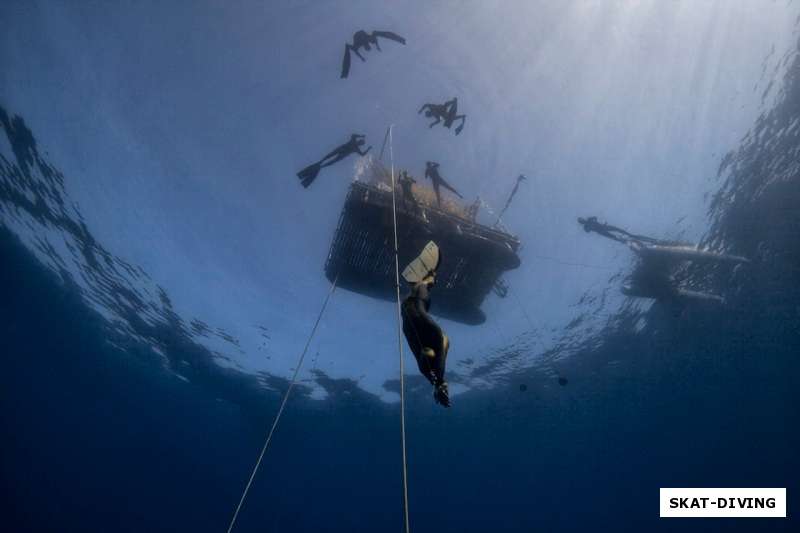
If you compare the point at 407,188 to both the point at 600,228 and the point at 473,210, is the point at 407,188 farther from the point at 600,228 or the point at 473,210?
the point at 600,228

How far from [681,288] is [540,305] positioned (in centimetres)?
729

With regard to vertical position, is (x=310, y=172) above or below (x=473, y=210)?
below

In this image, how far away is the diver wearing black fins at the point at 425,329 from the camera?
4.07 metres

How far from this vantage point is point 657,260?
57.5ft

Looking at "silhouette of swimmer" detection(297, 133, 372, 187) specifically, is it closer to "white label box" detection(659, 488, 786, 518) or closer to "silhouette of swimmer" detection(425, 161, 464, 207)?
"silhouette of swimmer" detection(425, 161, 464, 207)

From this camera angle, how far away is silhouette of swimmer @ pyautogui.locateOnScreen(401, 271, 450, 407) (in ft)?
13.2

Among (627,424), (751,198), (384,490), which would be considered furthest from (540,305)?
(384,490)

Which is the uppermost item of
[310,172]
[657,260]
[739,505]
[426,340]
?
[657,260]

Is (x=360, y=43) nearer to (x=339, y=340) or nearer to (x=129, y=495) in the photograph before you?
(x=339, y=340)

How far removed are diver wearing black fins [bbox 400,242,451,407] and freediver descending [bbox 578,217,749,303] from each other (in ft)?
43.6

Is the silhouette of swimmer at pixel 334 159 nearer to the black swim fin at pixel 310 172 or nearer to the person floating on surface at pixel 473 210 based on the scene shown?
the black swim fin at pixel 310 172

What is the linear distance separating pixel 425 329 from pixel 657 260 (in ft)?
58.5

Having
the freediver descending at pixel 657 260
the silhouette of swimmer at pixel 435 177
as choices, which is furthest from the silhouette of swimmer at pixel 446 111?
the freediver descending at pixel 657 260

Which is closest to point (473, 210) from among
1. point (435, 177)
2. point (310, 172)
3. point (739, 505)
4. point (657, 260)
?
point (435, 177)
